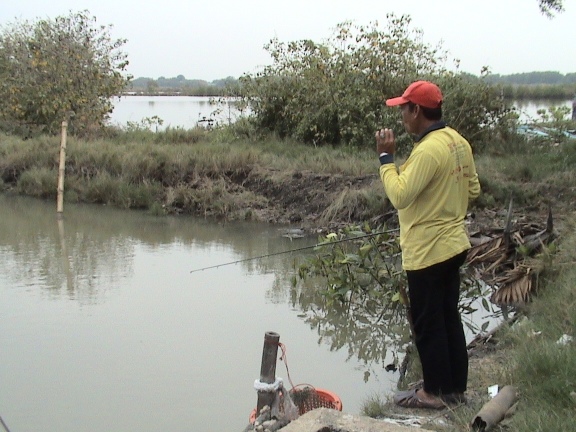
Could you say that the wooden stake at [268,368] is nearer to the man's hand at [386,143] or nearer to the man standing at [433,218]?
the man standing at [433,218]

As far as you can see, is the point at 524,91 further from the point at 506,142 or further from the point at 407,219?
the point at 407,219

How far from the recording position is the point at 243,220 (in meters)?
11.8

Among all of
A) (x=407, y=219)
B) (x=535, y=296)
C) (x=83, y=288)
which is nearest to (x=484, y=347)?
(x=535, y=296)

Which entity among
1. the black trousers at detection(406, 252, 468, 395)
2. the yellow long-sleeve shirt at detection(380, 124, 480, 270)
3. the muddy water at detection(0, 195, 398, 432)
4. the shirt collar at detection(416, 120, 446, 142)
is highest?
the shirt collar at detection(416, 120, 446, 142)

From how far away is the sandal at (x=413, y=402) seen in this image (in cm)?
397

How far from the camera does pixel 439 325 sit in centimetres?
383

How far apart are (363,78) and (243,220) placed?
4.48m

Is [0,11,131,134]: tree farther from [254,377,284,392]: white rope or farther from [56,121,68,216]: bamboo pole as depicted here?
[254,377,284,392]: white rope

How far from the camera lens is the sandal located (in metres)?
3.97

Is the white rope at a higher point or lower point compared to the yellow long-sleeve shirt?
lower

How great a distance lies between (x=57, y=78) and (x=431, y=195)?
16.5 meters

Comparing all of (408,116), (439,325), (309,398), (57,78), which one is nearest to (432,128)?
(408,116)

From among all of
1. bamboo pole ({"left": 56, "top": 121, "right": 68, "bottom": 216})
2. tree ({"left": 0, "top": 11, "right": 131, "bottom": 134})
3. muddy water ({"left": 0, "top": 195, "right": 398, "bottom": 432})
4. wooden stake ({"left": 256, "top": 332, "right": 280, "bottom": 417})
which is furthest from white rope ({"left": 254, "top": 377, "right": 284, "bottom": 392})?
Result: tree ({"left": 0, "top": 11, "right": 131, "bottom": 134})

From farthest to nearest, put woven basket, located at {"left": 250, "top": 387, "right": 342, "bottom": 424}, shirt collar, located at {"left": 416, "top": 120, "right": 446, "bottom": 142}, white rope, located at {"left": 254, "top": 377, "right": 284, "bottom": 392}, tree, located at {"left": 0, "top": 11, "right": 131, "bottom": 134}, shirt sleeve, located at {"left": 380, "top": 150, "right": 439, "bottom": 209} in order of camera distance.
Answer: tree, located at {"left": 0, "top": 11, "right": 131, "bottom": 134} < woven basket, located at {"left": 250, "top": 387, "right": 342, "bottom": 424} < white rope, located at {"left": 254, "top": 377, "right": 284, "bottom": 392} < shirt collar, located at {"left": 416, "top": 120, "right": 446, "bottom": 142} < shirt sleeve, located at {"left": 380, "top": 150, "right": 439, "bottom": 209}
